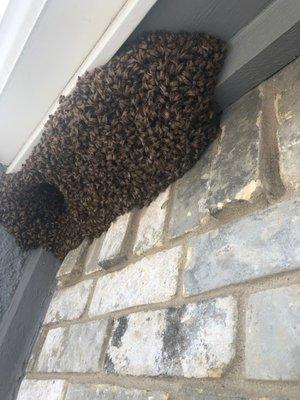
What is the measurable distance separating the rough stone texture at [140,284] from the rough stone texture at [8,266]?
0.80 m

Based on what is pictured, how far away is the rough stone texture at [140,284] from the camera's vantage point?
1185 millimetres

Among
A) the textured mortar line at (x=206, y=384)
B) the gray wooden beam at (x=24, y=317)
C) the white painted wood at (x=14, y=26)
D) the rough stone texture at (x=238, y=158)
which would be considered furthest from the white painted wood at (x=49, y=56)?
the textured mortar line at (x=206, y=384)

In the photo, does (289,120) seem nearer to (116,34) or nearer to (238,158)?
(238,158)

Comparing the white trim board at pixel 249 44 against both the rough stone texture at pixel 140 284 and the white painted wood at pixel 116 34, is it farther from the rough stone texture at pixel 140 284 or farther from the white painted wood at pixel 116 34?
the rough stone texture at pixel 140 284

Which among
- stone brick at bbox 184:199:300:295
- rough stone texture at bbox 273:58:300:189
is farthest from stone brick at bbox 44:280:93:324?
rough stone texture at bbox 273:58:300:189

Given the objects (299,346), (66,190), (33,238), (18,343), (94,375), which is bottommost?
(18,343)

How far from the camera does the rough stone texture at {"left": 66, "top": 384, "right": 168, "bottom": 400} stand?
1.03m

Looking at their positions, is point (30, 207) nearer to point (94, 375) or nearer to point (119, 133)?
point (119, 133)

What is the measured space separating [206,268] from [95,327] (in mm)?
599

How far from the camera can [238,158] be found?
1.12m

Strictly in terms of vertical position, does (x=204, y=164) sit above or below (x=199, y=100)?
below

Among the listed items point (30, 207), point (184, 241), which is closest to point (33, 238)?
point (30, 207)

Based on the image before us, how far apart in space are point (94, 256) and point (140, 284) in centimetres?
46

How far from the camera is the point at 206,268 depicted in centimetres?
106
